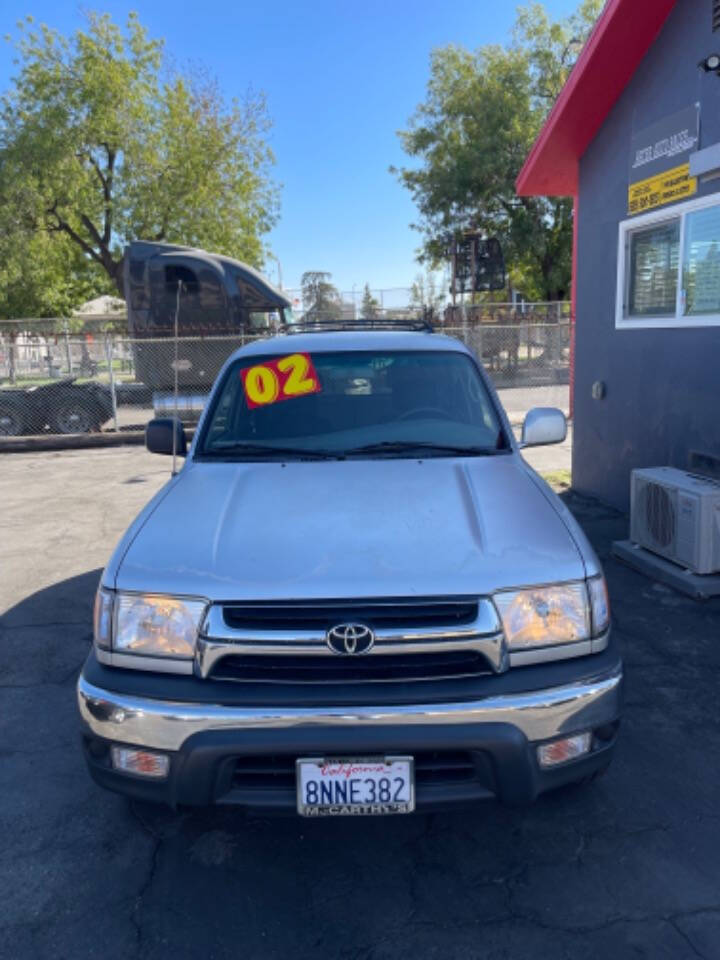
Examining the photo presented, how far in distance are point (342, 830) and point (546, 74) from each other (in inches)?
1130

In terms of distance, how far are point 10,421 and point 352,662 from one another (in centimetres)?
1253

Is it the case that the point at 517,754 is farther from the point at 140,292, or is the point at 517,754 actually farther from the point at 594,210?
the point at 140,292

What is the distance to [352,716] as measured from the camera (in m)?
2.18

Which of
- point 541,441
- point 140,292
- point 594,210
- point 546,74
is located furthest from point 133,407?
point 546,74

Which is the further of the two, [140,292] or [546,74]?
[546,74]

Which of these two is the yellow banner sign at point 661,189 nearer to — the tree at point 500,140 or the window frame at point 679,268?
the window frame at point 679,268

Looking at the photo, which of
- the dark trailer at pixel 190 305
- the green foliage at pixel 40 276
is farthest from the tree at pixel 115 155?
the dark trailer at pixel 190 305

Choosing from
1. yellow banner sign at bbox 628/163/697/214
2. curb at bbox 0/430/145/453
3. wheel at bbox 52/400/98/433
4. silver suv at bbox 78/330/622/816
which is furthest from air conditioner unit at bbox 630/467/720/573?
wheel at bbox 52/400/98/433

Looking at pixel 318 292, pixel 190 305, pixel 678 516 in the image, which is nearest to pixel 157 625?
pixel 678 516

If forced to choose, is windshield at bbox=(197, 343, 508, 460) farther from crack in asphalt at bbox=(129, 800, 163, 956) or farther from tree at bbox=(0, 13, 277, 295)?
tree at bbox=(0, 13, 277, 295)

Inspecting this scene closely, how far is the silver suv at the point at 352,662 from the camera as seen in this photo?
2.19m

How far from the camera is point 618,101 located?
258 inches

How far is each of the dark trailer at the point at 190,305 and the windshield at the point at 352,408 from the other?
996cm

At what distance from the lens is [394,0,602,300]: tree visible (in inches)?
987
